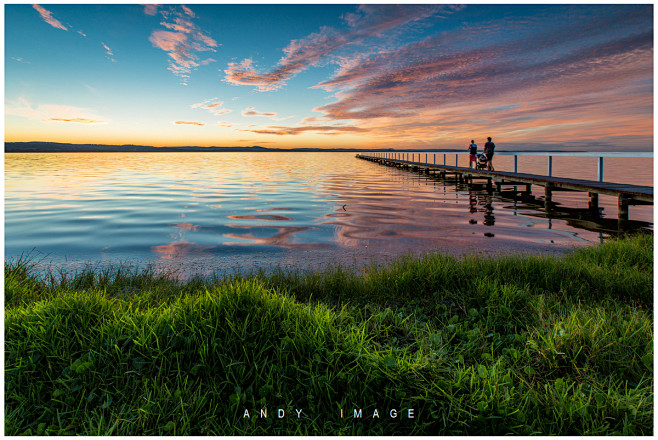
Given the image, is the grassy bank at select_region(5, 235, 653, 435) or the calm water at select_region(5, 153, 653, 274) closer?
the grassy bank at select_region(5, 235, 653, 435)

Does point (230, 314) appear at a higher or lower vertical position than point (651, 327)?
higher

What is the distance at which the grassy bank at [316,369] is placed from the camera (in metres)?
2.40

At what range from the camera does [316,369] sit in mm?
2695

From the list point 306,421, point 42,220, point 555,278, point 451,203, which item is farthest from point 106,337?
point 451,203

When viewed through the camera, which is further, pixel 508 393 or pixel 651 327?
pixel 651 327

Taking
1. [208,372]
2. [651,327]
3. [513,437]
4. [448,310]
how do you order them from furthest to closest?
[448,310] → [651,327] → [208,372] → [513,437]

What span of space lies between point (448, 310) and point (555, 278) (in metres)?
1.87

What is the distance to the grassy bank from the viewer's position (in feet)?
7.89

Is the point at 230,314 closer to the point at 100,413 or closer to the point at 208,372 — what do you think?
the point at 208,372

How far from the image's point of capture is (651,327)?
340 cm

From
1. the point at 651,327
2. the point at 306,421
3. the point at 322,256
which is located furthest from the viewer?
the point at 322,256

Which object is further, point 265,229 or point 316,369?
point 265,229

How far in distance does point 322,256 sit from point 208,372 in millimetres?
5137

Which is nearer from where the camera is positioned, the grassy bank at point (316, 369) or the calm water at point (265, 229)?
the grassy bank at point (316, 369)
